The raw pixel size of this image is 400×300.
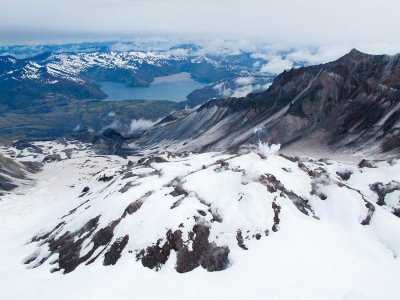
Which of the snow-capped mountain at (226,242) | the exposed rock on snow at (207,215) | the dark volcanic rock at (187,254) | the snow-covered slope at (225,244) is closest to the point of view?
the snow-covered slope at (225,244)

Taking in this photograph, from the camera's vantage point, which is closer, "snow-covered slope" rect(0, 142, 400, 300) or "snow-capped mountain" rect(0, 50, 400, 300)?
"snow-covered slope" rect(0, 142, 400, 300)

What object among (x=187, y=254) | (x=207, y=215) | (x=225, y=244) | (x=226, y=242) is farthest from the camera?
(x=207, y=215)

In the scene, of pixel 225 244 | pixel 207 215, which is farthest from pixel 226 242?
pixel 207 215

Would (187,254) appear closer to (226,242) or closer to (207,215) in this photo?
(226,242)

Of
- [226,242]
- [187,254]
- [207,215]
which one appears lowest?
[187,254]

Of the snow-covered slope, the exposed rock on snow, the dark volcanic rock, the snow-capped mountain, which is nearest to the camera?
the snow-covered slope

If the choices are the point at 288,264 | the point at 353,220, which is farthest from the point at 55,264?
the point at 353,220

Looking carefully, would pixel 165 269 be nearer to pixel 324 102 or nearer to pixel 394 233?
pixel 394 233

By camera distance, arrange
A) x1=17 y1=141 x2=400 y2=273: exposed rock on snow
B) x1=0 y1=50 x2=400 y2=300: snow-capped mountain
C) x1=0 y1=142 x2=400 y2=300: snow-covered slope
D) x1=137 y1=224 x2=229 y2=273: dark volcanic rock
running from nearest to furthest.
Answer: x1=0 y1=142 x2=400 y2=300: snow-covered slope, x1=0 y1=50 x2=400 y2=300: snow-capped mountain, x1=137 y1=224 x2=229 y2=273: dark volcanic rock, x1=17 y1=141 x2=400 y2=273: exposed rock on snow

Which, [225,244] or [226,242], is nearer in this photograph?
[225,244]

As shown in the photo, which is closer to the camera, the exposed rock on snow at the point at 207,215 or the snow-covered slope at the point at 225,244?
the snow-covered slope at the point at 225,244
